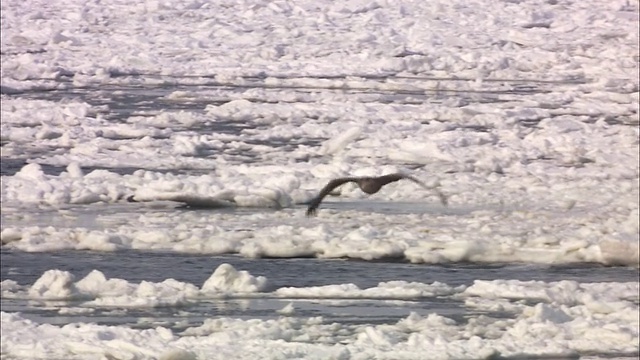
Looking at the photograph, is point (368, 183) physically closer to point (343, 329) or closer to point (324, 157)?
Result: point (343, 329)

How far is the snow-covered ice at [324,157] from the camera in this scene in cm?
705

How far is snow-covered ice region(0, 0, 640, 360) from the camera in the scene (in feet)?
23.1

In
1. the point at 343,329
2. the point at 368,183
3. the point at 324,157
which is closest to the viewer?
the point at 343,329

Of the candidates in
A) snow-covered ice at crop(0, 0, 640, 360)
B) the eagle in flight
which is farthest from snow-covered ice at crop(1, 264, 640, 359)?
the eagle in flight

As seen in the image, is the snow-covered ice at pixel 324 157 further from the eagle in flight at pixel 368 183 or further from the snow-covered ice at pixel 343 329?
the eagle in flight at pixel 368 183

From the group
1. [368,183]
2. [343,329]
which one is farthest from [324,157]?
[343,329]

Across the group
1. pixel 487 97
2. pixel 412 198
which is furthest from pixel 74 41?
pixel 412 198

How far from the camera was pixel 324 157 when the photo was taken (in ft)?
36.2

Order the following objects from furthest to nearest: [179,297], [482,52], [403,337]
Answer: [482,52], [179,297], [403,337]

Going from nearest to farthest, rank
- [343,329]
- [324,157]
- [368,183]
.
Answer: [343,329] < [368,183] < [324,157]

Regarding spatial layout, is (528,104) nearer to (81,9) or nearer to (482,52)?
(482,52)

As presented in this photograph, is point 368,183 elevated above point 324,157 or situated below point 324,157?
above

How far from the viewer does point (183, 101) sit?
13.6m

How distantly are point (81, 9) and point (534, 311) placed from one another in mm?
2724
